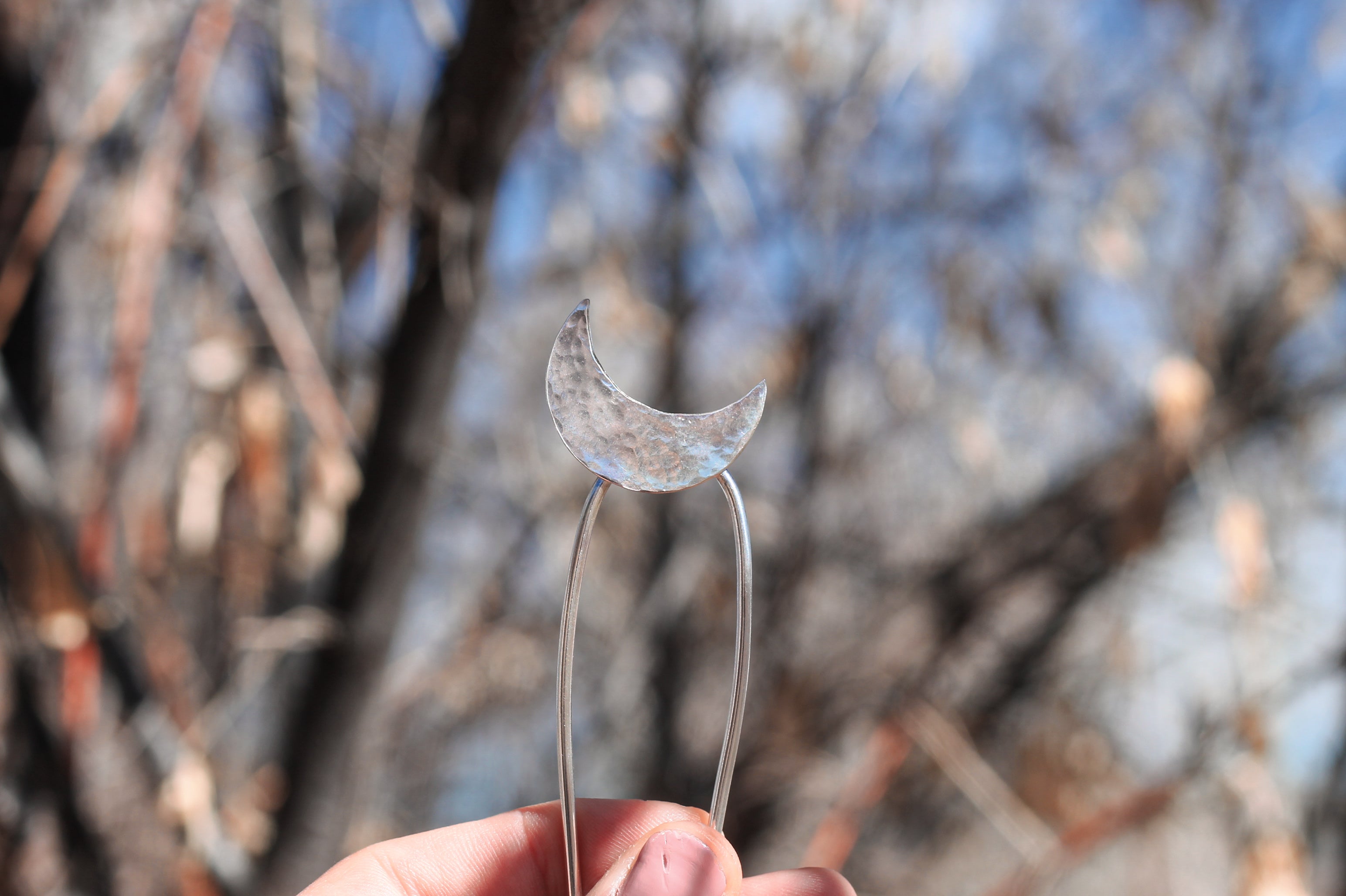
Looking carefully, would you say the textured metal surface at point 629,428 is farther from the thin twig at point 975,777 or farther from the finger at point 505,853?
the thin twig at point 975,777

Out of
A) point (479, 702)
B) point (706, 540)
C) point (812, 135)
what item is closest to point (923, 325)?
point (812, 135)

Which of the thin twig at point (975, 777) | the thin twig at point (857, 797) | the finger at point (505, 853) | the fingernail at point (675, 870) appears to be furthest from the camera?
the thin twig at point (857, 797)

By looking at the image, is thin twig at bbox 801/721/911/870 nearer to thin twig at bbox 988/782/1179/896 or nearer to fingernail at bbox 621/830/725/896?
thin twig at bbox 988/782/1179/896

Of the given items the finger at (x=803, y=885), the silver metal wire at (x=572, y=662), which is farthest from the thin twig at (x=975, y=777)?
the silver metal wire at (x=572, y=662)

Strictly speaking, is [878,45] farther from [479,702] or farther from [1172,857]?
[1172,857]

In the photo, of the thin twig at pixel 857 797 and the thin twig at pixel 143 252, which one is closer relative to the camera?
the thin twig at pixel 143 252

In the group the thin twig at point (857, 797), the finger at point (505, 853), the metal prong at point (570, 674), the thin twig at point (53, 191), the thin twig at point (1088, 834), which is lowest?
the thin twig at point (857, 797)

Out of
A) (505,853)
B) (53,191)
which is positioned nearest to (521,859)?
(505,853)
